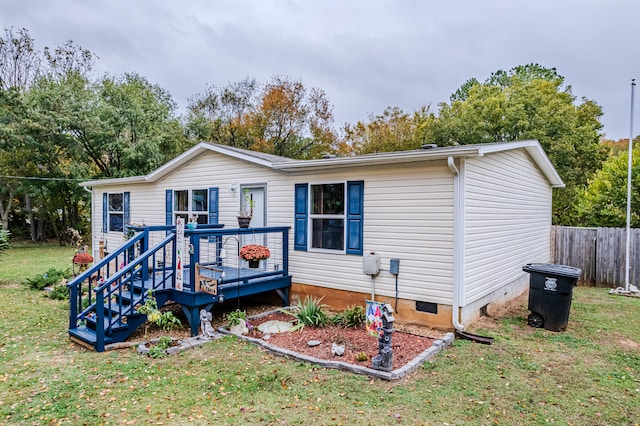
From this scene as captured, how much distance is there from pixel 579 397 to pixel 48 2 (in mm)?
20865

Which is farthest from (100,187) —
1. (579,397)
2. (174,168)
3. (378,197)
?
(579,397)

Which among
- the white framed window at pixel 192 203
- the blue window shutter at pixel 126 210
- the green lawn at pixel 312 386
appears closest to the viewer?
the green lawn at pixel 312 386

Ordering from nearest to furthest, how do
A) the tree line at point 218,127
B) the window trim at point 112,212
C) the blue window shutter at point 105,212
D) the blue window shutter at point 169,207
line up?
the blue window shutter at point 169,207
the window trim at point 112,212
the blue window shutter at point 105,212
the tree line at point 218,127

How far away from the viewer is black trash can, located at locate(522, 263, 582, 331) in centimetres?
611

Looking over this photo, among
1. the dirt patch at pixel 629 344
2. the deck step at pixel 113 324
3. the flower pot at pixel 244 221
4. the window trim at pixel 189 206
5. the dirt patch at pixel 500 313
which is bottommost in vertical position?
the dirt patch at pixel 500 313

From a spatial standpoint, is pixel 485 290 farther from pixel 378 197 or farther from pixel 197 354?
pixel 197 354

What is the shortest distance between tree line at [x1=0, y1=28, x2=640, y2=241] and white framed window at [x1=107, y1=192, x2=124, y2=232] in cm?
691

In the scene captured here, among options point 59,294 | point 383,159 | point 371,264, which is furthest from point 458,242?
point 59,294

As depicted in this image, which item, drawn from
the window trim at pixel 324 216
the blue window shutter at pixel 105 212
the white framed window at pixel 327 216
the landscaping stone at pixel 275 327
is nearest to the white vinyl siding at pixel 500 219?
the window trim at pixel 324 216

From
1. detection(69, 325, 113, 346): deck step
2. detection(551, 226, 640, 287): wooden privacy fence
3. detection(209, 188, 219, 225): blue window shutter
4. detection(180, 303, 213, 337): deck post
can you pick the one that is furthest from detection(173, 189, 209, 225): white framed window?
detection(551, 226, 640, 287): wooden privacy fence

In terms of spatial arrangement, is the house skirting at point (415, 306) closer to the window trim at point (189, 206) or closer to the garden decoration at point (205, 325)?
the garden decoration at point (205, 325)

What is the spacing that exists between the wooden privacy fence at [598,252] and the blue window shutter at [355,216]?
→ 7.78 meters

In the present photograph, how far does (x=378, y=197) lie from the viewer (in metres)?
6.57

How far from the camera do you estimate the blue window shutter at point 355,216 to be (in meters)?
6.75
